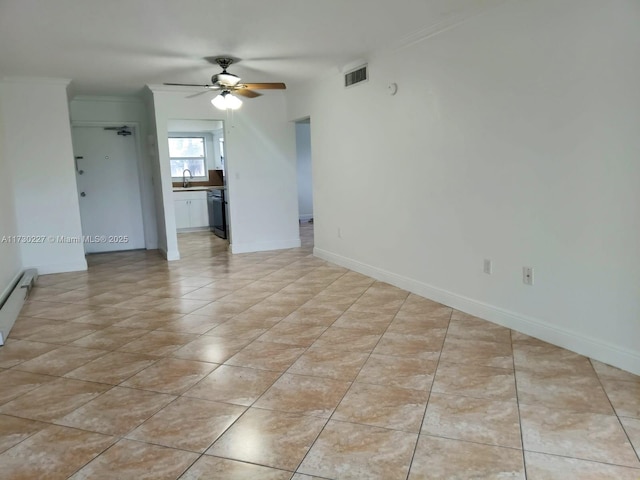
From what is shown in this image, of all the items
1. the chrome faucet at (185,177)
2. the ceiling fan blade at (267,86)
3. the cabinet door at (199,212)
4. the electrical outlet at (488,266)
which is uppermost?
the ceiling fan blade at (267,86)

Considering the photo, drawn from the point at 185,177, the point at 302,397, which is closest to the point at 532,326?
the point at 302,397

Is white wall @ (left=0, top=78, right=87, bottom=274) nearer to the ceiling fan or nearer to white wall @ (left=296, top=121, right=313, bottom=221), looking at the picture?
the ceiling fan

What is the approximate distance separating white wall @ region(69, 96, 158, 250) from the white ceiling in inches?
65.2

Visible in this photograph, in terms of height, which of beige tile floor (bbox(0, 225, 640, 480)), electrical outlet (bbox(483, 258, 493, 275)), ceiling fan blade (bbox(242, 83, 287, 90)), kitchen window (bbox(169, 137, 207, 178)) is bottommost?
beige tile floor (bbox(0, 225, 640, 480))

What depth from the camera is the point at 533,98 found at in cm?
297

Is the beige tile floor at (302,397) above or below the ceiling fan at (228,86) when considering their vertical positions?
below

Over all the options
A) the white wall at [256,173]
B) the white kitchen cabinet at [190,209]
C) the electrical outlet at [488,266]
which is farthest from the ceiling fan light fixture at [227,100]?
the white kitchen cabinet at [190,209]

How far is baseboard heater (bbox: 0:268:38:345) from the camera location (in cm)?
356

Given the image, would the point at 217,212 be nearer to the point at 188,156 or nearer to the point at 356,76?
the point at 188,156

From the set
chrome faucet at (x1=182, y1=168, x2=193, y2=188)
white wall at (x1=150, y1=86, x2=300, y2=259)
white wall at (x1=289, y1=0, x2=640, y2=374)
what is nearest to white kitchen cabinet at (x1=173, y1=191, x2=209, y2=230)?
chrome faucet at (x1=182, y1=168, x2=193, y2=188)

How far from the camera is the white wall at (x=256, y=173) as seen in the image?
6.38 m

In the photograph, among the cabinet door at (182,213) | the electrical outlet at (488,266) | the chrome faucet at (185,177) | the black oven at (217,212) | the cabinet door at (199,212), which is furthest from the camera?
the chrome faucet at (185,177)

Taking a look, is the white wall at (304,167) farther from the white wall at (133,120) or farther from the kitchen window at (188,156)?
the white wall at (133,120)

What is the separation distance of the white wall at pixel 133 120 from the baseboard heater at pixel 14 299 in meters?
2.09
